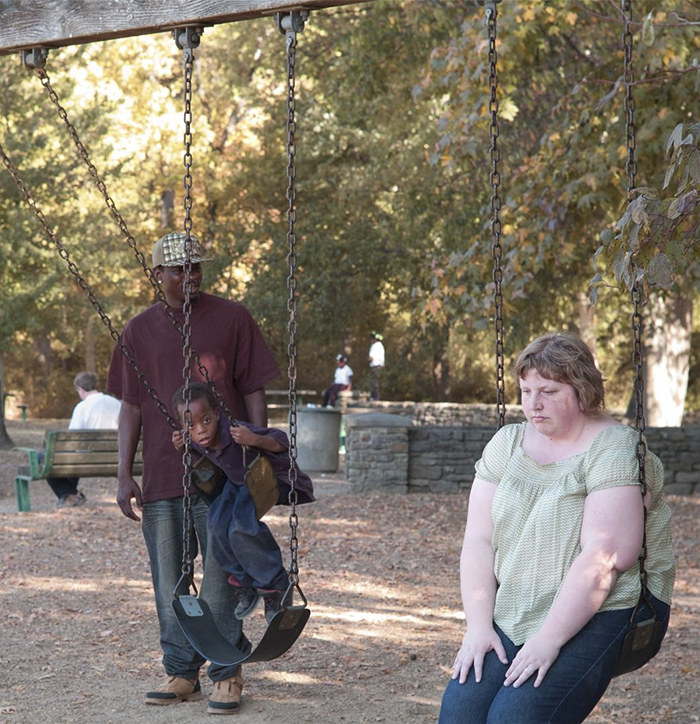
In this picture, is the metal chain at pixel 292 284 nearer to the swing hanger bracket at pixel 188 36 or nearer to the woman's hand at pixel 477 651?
the swing hanger bracket at pixel 188 36

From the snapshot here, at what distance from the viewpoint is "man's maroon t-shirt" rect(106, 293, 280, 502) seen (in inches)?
191

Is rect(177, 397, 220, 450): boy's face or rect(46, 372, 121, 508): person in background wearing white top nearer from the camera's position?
rect(177, 397, 220, 450): boy's face

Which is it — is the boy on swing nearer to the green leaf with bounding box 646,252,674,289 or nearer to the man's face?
the man's face

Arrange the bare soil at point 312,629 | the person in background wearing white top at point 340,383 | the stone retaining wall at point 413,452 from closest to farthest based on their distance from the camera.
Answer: the bare soil at point 312,629 < the stone retaining wall at point 413,452 < the person in background wearing white top at point 340,383

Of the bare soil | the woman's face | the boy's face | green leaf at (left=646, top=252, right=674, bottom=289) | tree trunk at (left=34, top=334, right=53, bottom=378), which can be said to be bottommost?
the bare soil

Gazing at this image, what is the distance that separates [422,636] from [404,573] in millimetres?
2125

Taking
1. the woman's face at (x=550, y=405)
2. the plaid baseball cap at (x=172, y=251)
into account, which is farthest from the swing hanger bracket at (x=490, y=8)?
the plaid baseball cap at (x=172, y=251)

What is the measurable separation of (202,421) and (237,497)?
1.07ft

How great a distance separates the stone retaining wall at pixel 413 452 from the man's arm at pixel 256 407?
27.2ft

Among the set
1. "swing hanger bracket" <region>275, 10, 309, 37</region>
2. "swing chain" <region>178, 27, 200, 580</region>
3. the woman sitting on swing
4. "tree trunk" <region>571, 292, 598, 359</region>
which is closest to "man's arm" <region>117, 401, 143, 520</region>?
"swing chain" <region>178, 27, 200, 580</region>

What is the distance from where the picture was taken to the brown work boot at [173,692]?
5.05 meters

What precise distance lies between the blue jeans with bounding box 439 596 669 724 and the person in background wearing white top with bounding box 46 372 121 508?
28.8 feet

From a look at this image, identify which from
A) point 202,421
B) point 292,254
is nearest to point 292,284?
point 292,254

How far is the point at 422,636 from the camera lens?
22.2 feet
